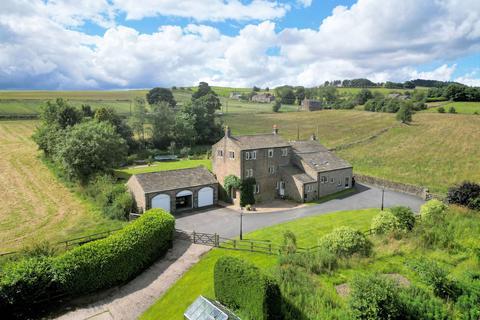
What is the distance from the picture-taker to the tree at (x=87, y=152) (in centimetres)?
4447

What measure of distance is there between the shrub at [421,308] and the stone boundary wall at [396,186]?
2861 cm

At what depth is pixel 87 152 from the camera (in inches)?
1754

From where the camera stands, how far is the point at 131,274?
24641 millimetres

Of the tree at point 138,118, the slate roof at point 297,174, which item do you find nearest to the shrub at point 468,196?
the slate roof at point 297,174

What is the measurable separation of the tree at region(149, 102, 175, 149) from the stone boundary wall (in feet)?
142

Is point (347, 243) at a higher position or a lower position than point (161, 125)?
lower

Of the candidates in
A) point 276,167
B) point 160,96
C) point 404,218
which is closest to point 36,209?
point 276,167

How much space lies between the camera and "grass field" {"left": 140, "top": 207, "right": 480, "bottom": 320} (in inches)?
814

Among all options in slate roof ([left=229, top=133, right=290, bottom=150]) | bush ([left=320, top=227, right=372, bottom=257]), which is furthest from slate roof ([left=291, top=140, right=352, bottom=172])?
bush ([left=320, top=227, right=372, bottom=257])

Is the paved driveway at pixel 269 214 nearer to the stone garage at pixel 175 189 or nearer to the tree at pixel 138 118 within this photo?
the stone garage at pixel 175 189

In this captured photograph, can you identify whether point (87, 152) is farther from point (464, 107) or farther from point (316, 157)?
point (464, 107)

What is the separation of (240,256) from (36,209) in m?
27.3

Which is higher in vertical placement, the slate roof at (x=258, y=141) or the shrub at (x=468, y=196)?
the slate roof at (x=258, y=141)

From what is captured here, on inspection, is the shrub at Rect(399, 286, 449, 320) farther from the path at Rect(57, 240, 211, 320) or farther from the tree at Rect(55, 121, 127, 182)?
the tree at Rect(55, 121, 127, 182)
